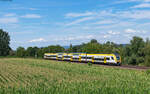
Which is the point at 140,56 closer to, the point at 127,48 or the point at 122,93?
the point at 127,48

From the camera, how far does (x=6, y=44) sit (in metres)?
130

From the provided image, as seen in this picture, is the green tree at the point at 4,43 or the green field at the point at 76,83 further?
the green tree at the point at 4,43

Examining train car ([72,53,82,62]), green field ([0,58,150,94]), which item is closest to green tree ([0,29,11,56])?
train car ([72,53,82,62])

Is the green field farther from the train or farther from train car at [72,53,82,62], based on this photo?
train car at [72,53,82,62]

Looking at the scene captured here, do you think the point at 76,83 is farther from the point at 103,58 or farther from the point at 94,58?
the point at 94,58

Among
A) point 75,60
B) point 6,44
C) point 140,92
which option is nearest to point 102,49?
point 75,60

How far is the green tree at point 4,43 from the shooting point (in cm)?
12838

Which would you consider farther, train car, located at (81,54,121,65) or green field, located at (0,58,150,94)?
train car, located at (81,54,121,65)

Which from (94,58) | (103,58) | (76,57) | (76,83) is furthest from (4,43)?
(76,83)

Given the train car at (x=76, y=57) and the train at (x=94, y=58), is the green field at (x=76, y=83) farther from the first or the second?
the train car at (x=76, y=57)

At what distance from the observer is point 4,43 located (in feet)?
424

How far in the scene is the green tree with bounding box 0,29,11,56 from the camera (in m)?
128

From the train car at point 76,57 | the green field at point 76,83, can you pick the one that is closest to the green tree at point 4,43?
the train car at point 76,57

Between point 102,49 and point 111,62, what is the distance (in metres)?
46.8
